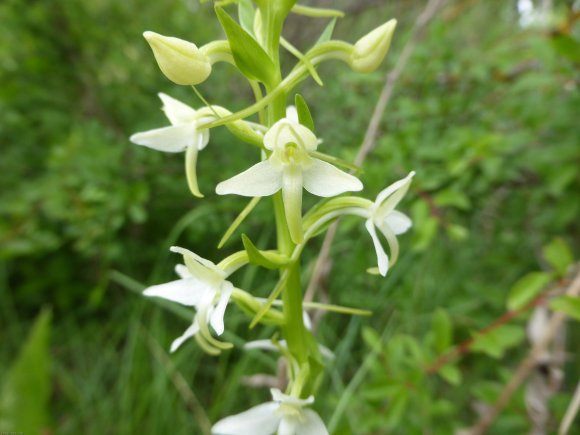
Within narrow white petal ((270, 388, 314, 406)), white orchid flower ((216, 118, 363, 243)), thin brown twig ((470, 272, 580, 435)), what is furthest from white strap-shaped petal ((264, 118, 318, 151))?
thin brown twig ((470, 272, 580, 435))

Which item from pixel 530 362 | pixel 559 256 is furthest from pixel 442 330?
pixel 559 256

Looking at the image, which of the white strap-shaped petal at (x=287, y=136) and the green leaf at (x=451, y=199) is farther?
the green leaf at (x=451, y=199)

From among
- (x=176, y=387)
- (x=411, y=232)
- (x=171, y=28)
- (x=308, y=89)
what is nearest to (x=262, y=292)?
(x=176, y=387)

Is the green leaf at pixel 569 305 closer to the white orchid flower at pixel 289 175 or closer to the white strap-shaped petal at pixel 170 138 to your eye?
the white orchid flower at pixel 289 175

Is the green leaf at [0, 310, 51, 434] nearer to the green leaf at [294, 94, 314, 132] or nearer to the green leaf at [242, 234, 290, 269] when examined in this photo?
the green leaf at [242, 234, 290, 269]

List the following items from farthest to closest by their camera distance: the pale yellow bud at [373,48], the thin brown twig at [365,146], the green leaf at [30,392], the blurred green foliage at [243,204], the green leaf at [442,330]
Answer: the green leaf at [30,392]
the blurred green foliage at [243,204]
the green leaf at [442,330]
the thin brown twig at [365,146]
the pale yellow bud at [373,48]

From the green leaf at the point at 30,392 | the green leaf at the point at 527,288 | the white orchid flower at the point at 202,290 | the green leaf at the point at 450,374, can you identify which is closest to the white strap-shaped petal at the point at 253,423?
the white orchid flower at the point at 202,290
